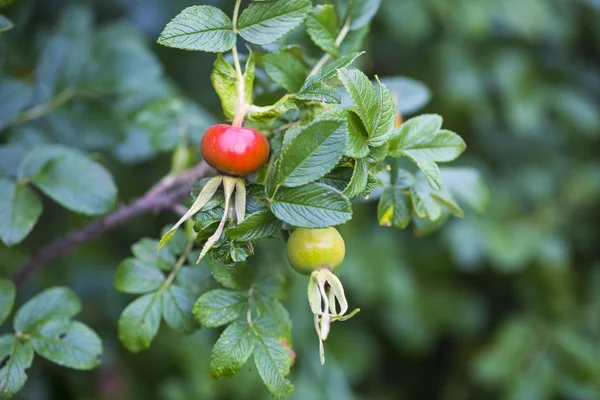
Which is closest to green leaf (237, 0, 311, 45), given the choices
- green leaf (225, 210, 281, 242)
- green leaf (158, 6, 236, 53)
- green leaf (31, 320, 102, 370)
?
green leaf (158, 6, 236, 53)

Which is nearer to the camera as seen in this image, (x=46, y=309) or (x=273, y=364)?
(x=273, y=364)

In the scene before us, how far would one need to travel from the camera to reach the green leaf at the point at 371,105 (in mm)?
771

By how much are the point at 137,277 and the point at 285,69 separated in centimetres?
40

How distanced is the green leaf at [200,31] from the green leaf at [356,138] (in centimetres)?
19

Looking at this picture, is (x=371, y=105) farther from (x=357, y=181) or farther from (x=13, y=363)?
(x=13, y=363)

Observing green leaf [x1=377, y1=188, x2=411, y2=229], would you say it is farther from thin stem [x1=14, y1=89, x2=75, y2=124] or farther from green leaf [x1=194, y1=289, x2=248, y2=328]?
thin stem [x1=14, y1=89, x2=75, y2=124]

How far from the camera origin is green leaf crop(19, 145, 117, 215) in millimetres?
1045

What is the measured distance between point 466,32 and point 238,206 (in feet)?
5.50

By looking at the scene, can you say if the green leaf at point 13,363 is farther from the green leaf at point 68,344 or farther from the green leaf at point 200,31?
the green leaf at point 200,31

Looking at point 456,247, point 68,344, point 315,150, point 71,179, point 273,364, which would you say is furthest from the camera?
point 456,247

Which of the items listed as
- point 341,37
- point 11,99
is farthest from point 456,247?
point 11,99

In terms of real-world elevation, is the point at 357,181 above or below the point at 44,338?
above

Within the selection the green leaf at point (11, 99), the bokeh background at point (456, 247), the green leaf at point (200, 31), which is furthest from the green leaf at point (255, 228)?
the bokeh background at point (456, 247)

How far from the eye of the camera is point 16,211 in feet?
3.27
